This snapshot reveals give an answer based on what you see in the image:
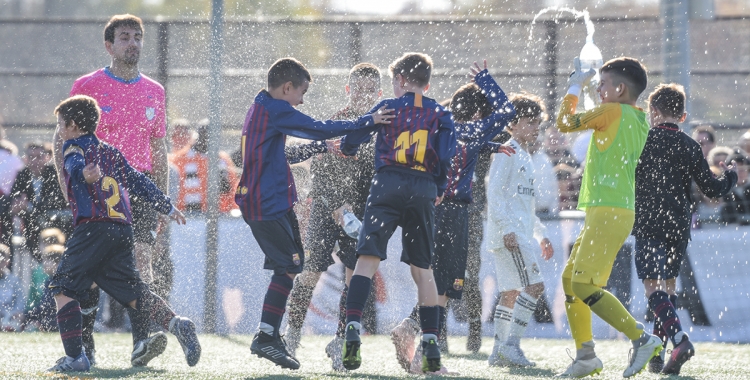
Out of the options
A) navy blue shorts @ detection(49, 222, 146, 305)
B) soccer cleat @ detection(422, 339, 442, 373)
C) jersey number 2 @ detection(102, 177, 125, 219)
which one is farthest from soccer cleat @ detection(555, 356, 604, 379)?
jersey number 2 @ detection(102, 177, 125, 219)

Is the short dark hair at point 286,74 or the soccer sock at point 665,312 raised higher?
the short dark hair at point 286,74

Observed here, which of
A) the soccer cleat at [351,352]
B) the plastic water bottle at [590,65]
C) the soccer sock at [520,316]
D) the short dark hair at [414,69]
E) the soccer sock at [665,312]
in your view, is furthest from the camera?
the soccer sock at [520,316]

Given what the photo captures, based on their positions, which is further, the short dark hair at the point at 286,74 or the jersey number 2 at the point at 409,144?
the short dark hair at the point at 286,74

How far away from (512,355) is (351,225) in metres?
1.28

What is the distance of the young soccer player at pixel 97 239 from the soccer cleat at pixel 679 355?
2.63 meters

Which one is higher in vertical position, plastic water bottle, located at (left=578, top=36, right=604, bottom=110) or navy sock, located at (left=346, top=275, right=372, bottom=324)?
plastic water bottle, located at (left=578, top=36, right=604, bottom=110)

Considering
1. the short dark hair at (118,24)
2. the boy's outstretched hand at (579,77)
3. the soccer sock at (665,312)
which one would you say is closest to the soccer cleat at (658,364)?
the soccer sock at (665,312)

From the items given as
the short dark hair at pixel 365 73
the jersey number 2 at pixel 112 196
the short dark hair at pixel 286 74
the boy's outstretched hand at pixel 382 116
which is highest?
the short dark hair at pixel 365 73

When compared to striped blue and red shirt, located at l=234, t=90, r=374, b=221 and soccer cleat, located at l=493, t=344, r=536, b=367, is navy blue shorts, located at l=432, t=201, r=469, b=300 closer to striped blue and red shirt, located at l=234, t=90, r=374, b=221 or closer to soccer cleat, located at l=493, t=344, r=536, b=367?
soccer cleat, located at l=493, t=344, r=536, b=367

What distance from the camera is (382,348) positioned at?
328 inches

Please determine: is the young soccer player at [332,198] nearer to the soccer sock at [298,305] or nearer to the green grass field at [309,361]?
the soccer sock at [298,305]

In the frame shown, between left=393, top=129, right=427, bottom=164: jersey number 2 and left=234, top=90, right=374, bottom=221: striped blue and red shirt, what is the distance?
32 centimetres

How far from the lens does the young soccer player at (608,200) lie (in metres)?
5.80

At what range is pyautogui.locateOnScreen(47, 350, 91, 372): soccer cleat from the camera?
19.3 ft
